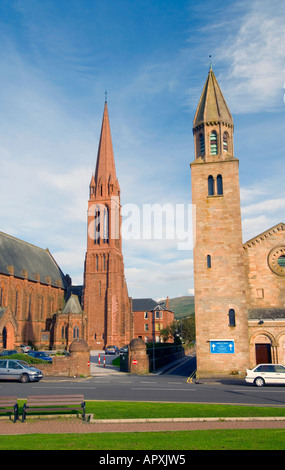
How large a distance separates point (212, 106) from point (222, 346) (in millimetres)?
19719

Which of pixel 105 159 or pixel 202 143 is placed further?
pixel 105 159

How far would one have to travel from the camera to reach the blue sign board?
29438mm

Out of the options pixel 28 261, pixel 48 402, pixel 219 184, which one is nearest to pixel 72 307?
pixel 28 261

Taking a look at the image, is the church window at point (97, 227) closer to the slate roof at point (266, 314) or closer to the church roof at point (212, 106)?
the church roof at point (212, 106)

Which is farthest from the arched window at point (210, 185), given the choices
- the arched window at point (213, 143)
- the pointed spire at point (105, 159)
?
the pointed spire at point (105, 159)

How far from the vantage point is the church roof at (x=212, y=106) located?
111 feet

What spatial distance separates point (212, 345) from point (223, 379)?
8.70 feet

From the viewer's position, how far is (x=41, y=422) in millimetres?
12852

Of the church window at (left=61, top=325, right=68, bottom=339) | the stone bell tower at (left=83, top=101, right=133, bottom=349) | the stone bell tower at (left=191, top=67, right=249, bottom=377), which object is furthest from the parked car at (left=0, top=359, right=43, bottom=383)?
the stone bell tower at (left=83, top=101, right=133, bottom=349)

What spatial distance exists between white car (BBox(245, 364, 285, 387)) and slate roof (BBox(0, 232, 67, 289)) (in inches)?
1948

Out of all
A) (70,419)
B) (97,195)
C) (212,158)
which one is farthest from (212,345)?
(97,195)

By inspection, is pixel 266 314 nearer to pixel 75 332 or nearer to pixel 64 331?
pixel 75 332

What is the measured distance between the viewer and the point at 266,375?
77.4 feet

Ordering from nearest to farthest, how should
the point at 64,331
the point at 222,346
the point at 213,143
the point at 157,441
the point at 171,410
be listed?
the point at 157,441 → the point at 171,410 → the point at 222,346 → the point at 213,143 → the point at 64,331
